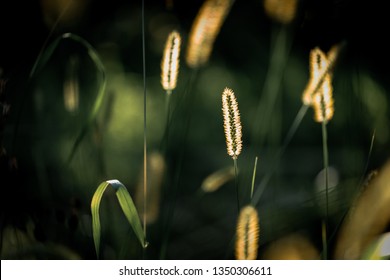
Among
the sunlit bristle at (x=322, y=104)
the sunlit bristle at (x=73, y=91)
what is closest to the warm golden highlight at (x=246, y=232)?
the sunlit bristle at (x=322, y=104)

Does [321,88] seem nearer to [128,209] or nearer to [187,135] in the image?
[128,209]

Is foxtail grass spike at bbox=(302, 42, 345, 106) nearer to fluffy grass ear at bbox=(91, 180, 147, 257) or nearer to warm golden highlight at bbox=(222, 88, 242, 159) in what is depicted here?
warm golden highlight at bbox=(222, 88, 242, 159)

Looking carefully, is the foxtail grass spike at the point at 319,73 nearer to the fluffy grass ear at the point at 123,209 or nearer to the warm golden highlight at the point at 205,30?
the warm golden highlight at the point at 205,30

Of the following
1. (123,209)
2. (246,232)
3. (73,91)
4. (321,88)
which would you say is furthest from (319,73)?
(73,91)

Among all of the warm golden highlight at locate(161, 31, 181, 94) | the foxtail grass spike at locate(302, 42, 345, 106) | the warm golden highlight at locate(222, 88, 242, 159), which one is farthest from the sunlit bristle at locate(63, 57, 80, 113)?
the foxtail grass spike at locate(302, 42, 345, 106)

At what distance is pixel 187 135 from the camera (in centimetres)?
130

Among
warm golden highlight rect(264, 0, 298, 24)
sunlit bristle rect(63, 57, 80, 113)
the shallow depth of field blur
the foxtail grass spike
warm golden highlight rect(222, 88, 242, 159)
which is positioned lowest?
the shallow depth of field blur

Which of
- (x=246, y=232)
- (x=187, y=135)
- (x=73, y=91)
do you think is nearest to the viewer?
(x=246, y=232)

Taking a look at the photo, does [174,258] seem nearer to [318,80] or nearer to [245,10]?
[318,80]

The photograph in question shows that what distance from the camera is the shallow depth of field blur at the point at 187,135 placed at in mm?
961

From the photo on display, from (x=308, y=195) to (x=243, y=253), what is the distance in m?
0.47

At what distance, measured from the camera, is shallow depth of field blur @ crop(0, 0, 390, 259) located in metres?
0.96

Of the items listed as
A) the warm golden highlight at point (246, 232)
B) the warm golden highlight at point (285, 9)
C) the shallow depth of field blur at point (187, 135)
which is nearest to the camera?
the warm golden highlight at point (246, 232)

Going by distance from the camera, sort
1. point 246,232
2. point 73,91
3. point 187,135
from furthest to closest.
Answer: point 187,135 < point 73,91 < point 246,232
